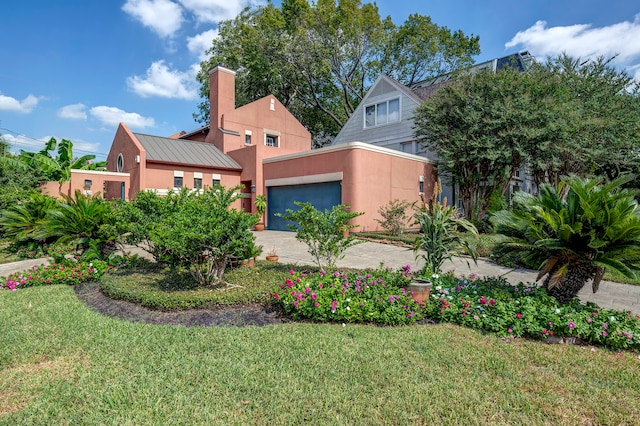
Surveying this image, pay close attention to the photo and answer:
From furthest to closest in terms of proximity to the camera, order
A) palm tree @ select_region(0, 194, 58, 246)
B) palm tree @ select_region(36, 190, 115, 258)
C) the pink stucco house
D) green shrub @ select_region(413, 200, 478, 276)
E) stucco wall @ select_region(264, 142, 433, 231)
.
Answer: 1. the pink stucco house
2. stucco wall @ select_region(264, 142, 433, 231)
3. palm tree @ select_region(0, 194, 58, 246)
4. palm tree @ select_region(36, 190, 115, 258)
5. green shrub @ select_region(413, 200, 478, 276)

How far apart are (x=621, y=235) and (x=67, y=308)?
759 centimetres

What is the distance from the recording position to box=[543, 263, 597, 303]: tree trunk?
4.39 m

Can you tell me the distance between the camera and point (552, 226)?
416 cm

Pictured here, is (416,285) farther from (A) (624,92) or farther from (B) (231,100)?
(A) (624,92)

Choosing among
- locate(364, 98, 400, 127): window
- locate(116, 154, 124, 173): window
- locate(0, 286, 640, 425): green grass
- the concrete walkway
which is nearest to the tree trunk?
locate(0, 286, 640, 425): green grass

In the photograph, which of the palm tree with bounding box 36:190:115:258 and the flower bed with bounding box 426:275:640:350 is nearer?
the flower bed with bounding box 426:275:640:350

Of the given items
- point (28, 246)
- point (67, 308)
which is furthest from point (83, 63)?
point (67, 308)

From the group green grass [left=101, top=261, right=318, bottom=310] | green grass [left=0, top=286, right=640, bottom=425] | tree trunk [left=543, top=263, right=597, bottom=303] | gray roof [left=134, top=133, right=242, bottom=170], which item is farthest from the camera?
gray roof [left=134, top=133, right=242, bottom=170]

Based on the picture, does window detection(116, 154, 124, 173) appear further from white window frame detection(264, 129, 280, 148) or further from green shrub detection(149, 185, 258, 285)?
green shrub detection(149, 185, 258, 285)

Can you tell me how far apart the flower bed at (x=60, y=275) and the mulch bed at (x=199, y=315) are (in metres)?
1.93

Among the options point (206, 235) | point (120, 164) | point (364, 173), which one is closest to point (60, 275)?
point (206, 235)

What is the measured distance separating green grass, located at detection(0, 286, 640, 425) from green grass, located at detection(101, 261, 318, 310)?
799 mm

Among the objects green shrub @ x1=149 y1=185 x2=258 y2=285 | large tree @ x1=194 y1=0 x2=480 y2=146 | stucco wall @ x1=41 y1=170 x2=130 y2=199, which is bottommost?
green shrub @ x1=149 y1=185 x2=258 y2=285

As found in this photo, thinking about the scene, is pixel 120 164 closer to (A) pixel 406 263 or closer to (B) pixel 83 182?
(B) pixel 83 182
